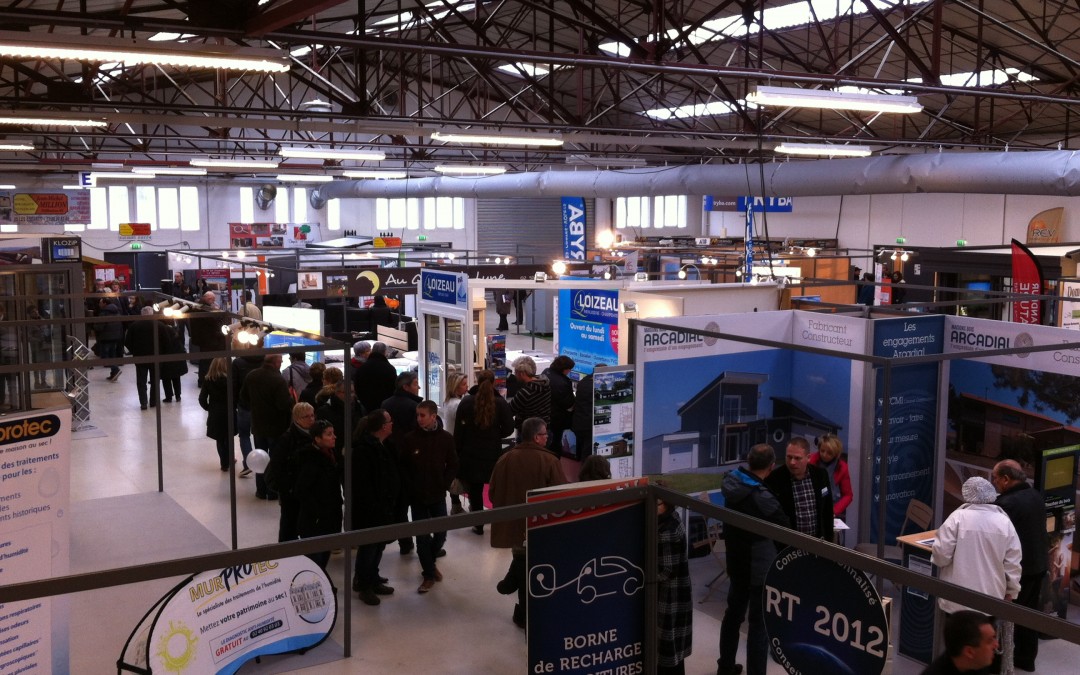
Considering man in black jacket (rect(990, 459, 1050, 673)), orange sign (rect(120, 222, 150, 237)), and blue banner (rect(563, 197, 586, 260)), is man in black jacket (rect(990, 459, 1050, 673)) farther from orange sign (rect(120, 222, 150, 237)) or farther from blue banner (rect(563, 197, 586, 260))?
orange sign (rect(120, 222, 150, 237))

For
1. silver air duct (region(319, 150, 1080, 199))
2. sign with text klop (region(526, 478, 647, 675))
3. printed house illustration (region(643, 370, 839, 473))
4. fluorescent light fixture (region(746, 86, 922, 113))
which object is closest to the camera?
sign with text klop (region(526, 478, 647, 675))

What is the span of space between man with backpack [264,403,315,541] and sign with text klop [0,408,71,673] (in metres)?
1.72

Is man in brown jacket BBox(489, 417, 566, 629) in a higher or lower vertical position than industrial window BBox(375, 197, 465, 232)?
lower

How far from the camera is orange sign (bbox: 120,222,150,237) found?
28312 mm

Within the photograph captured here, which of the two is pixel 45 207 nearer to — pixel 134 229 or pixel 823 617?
pixel 134 229

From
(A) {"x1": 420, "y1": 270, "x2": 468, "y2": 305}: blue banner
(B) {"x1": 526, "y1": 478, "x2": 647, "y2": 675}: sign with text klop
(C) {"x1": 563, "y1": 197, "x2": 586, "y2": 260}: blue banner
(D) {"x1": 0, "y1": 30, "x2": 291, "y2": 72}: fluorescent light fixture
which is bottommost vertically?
(B) {"x1": 526, "y1": 478, "x2": 647, "y2": 675}: sign with text klop

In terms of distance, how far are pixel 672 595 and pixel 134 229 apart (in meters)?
27.5

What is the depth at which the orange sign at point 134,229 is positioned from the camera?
28.3 m

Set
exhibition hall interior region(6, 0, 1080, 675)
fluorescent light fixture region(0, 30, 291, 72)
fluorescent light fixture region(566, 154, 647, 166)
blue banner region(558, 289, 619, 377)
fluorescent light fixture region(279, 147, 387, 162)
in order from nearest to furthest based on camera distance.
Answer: exhibition hall interior region(6, 0, 1080, 675), fluorescent light fixture region(0, 30, 291, 72), blue banner region(558, 289, 619, 377), fluorescent light fixture region(279, 147, 387, 162), fluorescent light fixture region(566, 154, 647, 166)

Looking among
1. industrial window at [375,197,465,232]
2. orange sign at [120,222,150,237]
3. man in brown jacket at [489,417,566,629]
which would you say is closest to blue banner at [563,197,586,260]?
man in brown jacket at [489,417,566,629]

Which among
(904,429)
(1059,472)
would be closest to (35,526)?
(904,429)

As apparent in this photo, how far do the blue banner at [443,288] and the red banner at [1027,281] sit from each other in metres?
6.31

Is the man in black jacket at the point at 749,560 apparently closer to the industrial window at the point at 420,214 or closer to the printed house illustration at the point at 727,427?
the printed house illustration at the point at 727,427

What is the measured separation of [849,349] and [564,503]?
17.6 feet
